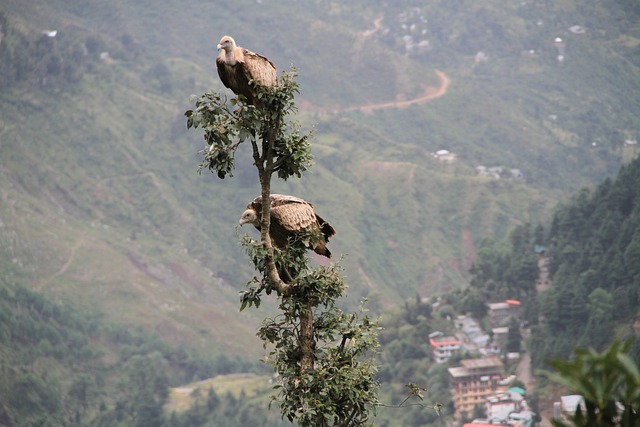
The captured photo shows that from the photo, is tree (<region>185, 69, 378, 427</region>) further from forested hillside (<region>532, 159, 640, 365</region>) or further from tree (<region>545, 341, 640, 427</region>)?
forested hillside (<region>532, 159, 640, 365</region>)

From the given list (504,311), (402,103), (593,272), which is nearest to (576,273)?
(593,272)

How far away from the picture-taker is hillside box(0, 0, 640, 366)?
81.6 meters

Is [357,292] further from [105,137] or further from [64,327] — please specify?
[105,137]

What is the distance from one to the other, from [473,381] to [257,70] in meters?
46.2

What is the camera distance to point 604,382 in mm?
6000

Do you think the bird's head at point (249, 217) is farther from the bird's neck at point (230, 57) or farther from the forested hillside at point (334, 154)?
the forested hillside at point (334, 154)

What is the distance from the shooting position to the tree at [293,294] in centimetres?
924

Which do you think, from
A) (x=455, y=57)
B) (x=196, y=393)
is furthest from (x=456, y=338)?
(x=455, y=57)

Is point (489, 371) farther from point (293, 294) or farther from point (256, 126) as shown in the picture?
point (256, 126)

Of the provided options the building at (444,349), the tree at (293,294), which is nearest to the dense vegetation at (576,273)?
the building at (444,349)

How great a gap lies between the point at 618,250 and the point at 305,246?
4764 centimetres

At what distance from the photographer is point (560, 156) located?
112438mm

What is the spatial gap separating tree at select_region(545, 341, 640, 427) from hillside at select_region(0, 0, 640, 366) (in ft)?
179

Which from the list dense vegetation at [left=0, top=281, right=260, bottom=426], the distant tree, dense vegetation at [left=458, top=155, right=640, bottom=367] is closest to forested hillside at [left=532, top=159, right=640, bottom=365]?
dense vegetation at [left=458, top=155, right=640, bottom=367]
